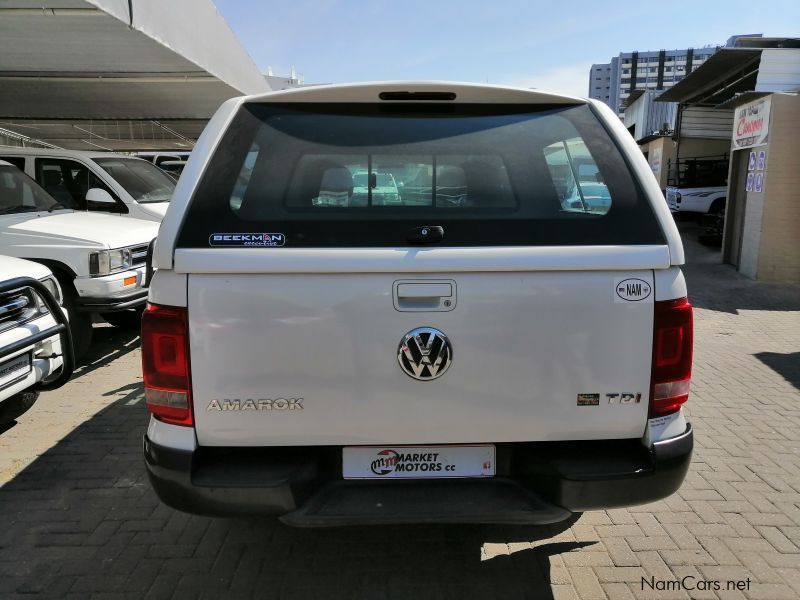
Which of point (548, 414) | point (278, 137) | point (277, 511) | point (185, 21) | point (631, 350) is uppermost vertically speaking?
point (185, 21)

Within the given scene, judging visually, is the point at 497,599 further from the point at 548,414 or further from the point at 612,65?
the point at 612,65

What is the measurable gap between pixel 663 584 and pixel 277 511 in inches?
67.6

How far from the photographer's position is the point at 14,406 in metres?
4.54

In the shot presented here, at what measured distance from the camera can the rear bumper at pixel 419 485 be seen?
2186mm

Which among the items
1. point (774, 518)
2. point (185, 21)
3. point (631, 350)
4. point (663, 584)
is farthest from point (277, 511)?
point (185, 21)

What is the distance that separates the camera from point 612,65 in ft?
473

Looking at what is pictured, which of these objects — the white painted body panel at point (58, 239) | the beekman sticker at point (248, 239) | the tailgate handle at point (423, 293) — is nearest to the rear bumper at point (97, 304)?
the white painted body panel at point (58, 239)

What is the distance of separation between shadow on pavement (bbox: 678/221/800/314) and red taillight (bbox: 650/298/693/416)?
7.14m

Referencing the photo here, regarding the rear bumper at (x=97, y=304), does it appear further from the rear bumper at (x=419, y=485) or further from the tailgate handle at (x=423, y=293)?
the tailgate handle at (x=423, y=293)

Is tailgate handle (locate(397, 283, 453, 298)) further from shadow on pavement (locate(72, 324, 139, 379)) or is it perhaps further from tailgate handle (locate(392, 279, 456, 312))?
shadow on pavement (locate(72, 324, 139, 379))

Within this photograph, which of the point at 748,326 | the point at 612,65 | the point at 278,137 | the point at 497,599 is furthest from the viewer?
the point at 612,65

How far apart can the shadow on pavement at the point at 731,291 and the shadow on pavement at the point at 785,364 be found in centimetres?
220

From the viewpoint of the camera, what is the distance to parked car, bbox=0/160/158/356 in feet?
18.2

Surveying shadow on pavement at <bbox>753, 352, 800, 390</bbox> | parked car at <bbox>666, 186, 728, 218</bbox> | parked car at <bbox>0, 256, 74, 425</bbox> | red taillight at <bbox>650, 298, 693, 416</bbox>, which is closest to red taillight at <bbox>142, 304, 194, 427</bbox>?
red taillight at <bbox>650, 298, 693, 416</bbox>
